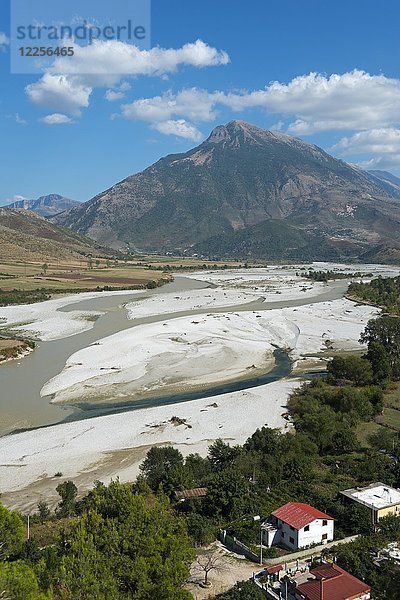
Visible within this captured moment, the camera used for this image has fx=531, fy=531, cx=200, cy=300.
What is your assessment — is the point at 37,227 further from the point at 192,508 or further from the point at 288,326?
the point at 192,508

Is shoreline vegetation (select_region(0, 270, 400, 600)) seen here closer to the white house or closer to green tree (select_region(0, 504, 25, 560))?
A: green tree (select_region(0, 504, 25, 560))

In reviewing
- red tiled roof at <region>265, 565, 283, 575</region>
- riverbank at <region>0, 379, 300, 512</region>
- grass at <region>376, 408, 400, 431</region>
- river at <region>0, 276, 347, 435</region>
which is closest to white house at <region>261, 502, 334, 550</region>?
red tiled roof at <region>265, 565, 283, 575</region>

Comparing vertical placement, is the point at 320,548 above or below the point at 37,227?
below

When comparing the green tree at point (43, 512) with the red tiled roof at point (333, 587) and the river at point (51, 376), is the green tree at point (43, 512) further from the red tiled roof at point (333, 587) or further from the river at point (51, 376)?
the river at point (51, 376)

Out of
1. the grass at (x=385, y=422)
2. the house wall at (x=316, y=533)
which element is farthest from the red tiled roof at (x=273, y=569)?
the grass at (x=385, y=422)

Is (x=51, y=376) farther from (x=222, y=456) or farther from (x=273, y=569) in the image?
(x=273, y=569)

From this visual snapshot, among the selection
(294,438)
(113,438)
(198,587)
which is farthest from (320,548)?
(113,438)
